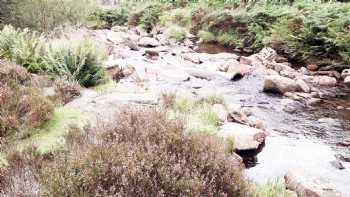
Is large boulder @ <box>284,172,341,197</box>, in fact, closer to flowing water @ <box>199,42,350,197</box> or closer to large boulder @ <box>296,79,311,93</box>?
flowing water @ <box>199,42,350,197</box>

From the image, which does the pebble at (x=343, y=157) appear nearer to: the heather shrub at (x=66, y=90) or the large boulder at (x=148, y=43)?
the heather shrub at (x=66, y=90)

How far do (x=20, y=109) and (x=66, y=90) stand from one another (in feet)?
5.79

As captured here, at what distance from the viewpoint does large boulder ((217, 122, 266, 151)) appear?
6.58m

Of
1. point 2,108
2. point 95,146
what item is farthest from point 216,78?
point 95,146

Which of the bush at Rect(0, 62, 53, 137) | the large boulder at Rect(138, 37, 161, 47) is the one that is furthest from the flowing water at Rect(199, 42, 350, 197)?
the large boulder at Rect(138, 37, 161, 47)

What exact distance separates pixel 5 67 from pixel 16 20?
23.2 feet

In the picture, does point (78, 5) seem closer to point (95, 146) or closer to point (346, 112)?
point (346, 112)

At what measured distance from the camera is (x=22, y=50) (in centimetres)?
888

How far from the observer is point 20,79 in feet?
23.4

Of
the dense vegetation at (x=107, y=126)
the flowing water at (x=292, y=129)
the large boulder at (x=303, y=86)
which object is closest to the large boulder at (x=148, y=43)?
the dense vegetation at (x=107, y=126)

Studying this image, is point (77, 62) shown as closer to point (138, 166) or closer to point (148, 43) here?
point (138, 166)

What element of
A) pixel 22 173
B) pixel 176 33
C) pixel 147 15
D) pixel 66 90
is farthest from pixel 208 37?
pixel 22 173

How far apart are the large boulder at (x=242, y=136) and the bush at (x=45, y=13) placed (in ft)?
31.0

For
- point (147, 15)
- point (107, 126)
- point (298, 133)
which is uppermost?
point (107, 126)
